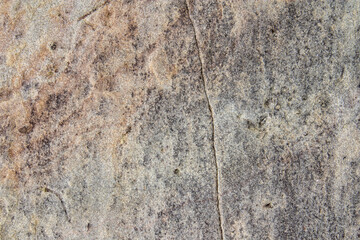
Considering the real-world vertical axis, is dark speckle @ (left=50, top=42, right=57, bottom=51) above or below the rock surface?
above

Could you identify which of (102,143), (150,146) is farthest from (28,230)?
(150,146)

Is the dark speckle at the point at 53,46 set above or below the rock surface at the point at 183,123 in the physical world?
above

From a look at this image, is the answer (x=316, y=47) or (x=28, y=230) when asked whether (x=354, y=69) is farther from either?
(x=28, y=230)

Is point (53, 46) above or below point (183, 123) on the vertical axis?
above

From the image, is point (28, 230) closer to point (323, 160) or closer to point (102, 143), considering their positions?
point (102, 143)

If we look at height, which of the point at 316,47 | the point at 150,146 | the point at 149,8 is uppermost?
the point at 149,8

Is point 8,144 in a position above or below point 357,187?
above
